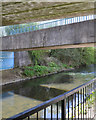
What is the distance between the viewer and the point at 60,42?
345 cm

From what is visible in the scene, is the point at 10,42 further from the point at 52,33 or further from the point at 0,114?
the point at 0,114

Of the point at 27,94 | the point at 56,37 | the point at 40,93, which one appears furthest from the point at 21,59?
the point at 56,37

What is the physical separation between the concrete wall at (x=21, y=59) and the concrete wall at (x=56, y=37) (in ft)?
35.7

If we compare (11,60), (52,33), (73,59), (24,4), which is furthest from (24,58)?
(24,4)

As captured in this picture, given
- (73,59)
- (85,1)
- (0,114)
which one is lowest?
(0,114)

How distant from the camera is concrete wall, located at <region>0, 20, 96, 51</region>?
3.00 metres

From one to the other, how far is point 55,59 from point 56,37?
59.5 feet

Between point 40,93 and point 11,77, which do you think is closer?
point 40,93

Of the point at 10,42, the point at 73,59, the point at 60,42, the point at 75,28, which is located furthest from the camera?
the point at 73,59

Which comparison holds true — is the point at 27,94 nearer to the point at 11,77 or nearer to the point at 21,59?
the point at 11,77

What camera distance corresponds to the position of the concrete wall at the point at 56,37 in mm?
2998

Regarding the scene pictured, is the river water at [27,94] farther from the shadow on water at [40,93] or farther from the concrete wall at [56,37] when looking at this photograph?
the concrete wall at [56,37]

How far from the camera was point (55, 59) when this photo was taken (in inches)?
850

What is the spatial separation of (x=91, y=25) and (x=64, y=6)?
0.88 meters
